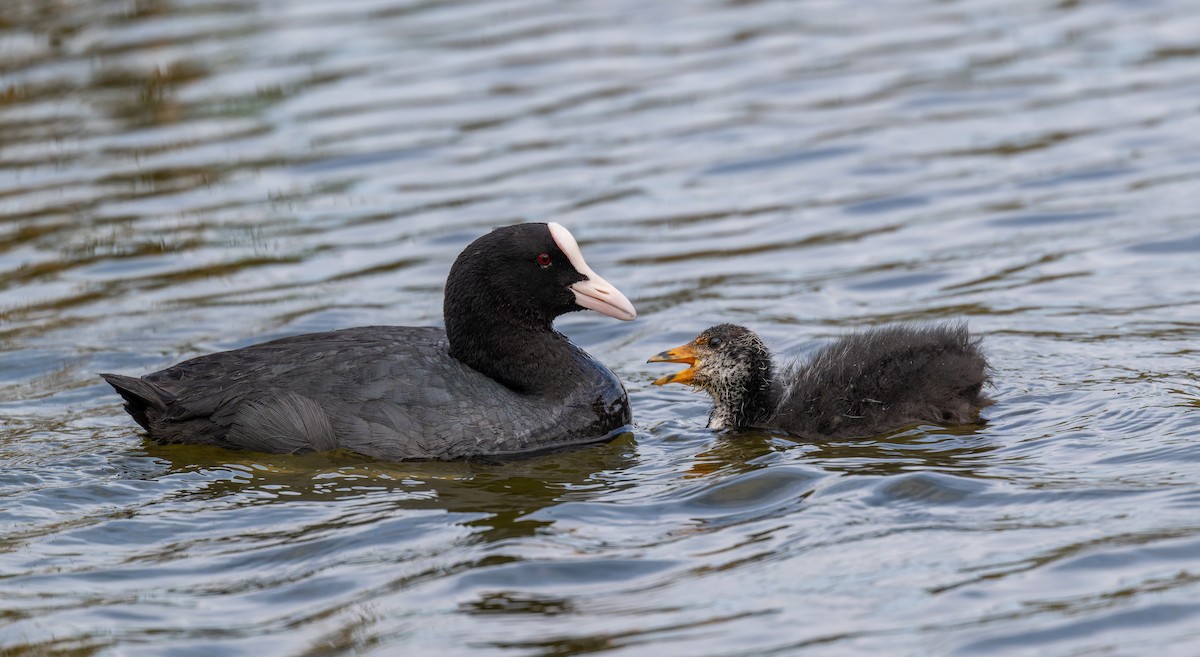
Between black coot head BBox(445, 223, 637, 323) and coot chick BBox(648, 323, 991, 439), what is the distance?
471 mm

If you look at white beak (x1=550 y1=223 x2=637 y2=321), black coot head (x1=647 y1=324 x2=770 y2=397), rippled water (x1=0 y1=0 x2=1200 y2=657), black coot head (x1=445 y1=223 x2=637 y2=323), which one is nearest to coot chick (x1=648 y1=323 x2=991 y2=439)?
black coot head (x1=647 y1=324 x2=770 y2=397)

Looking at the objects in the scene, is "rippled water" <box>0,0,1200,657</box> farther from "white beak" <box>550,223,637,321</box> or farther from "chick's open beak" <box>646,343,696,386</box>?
"white beak" <box>550,223,637,321</box>

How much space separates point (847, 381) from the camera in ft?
24.6

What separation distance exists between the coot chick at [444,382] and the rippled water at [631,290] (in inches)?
6.7

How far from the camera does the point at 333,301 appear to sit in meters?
10.4

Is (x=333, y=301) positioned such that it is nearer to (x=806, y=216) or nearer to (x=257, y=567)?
(x=806, y=216)

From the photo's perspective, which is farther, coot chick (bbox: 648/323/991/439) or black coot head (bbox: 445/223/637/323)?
black coot head (bbox: 445/223/637/323)

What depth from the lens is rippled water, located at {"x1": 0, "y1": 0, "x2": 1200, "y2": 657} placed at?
5.60m

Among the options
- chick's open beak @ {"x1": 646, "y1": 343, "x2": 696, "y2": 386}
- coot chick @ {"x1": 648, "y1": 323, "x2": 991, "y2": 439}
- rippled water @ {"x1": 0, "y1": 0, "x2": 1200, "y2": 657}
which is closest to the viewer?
rippled water @ {"x1": 0, "y1": 0, "x2": 1200, "y2": 657}

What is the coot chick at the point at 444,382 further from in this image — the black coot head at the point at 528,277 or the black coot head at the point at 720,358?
the black coot head at the point at 720,358

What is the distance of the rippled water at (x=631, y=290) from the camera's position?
18.4 feet

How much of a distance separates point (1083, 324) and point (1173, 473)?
8.75ft

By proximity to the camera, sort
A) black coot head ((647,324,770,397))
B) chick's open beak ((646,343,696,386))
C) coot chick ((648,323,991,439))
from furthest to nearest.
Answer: chick's open beak ((646,343,696,386)) → black coot head ((647,324,770,397)) → coot chick ((648,323,991,439))

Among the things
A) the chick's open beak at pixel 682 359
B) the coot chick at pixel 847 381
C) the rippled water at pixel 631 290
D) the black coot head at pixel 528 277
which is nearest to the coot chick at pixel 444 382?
the black coot head at pixel 528 277
